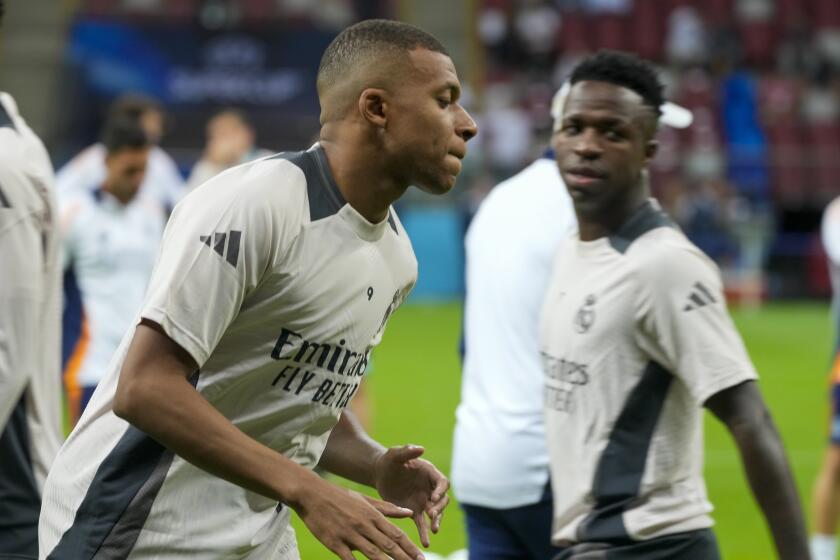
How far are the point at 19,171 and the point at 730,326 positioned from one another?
1.79m

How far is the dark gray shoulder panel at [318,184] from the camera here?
3.02 m

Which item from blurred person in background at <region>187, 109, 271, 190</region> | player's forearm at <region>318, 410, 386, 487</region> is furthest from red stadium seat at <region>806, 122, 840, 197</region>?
player's forearm at <region>318, 410, 386, 487</region>

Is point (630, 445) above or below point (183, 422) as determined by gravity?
below

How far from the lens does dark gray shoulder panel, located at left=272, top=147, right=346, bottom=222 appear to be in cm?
302

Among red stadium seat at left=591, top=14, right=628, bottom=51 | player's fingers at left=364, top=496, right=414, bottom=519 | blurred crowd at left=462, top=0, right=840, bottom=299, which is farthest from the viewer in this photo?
red stadium seat at left=591, top=14, right=628, bottom=51

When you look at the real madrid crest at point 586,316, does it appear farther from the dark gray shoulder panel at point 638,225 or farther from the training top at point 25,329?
the training top at point 25,329

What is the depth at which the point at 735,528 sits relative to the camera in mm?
8188

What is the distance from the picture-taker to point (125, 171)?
26.9ft

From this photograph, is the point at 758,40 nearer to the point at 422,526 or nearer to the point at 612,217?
the point at 612,217

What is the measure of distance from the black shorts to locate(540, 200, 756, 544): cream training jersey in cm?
2

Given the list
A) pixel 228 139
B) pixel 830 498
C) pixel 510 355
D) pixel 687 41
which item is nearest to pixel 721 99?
pixel 687 41

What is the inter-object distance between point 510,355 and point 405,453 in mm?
1510

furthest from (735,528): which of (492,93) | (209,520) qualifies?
(492,93)

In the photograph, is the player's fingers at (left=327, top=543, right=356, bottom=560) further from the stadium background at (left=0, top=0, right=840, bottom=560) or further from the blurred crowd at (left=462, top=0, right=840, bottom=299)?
the blurred crowd at (left=462, top=0, right=840, bottom=299)
